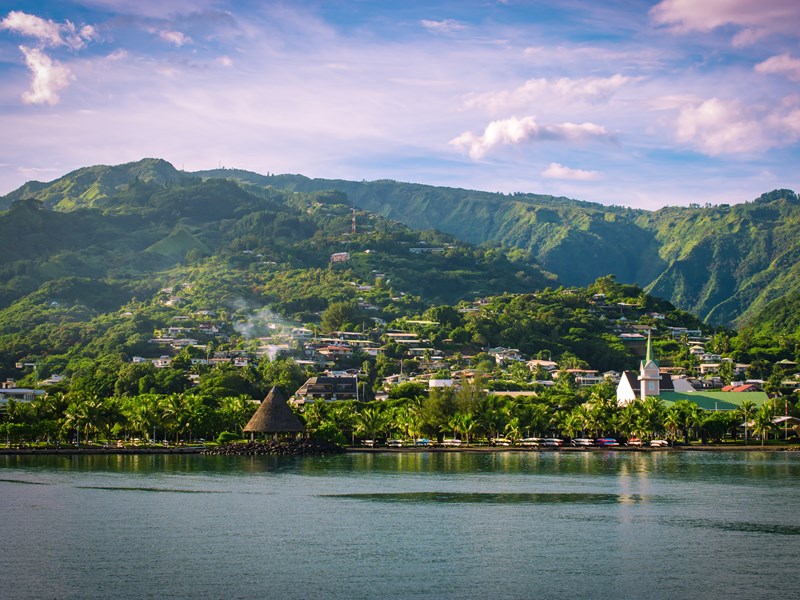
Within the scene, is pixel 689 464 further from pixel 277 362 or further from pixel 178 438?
pixel 277 362

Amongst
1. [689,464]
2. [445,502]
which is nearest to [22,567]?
[445,502]

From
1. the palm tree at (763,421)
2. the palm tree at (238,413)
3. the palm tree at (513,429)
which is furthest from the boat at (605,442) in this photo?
the palm tree at (238,413)

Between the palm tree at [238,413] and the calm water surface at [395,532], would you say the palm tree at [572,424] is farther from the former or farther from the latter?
the palm tree at [238,413]

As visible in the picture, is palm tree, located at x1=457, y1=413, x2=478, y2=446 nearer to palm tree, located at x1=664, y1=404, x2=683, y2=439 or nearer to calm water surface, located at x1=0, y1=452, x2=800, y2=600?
palm tree, located at x1=664, y1=404, x2=683, y2=439

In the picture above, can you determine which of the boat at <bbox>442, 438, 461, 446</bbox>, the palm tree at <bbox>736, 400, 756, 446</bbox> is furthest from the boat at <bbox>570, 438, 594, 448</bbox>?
the palm tree at <bbox>736, 400, 756, 446</bbox>

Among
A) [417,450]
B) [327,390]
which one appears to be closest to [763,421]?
[417,450]

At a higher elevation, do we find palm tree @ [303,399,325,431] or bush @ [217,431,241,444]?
palm tree @ [303,399,325,431]
